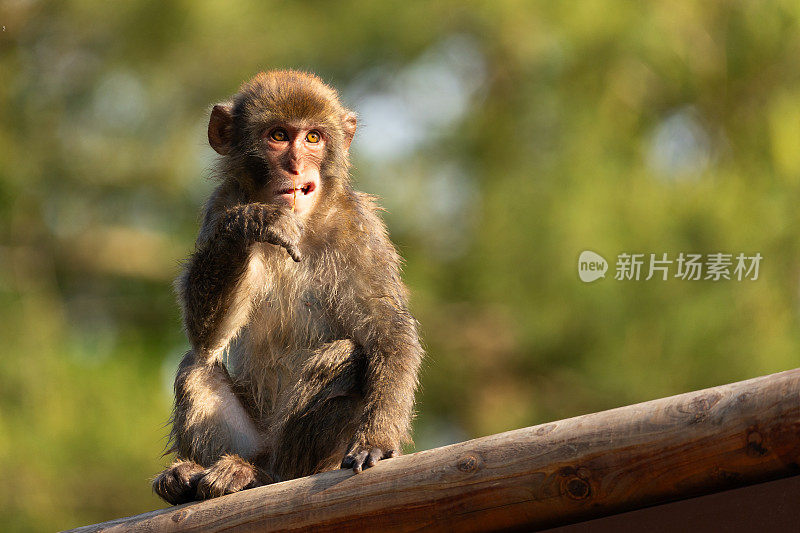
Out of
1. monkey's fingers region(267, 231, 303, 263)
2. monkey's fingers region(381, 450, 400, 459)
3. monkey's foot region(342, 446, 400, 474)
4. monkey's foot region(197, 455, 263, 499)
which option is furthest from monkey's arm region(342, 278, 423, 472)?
monkey's fingers region(267, 231, 303, 263)

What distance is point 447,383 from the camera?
947 cm

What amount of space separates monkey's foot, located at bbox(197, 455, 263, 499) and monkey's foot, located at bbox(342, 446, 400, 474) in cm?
49

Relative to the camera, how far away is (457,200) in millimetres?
9570

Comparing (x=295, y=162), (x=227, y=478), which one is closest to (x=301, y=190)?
(x=295, y=162)

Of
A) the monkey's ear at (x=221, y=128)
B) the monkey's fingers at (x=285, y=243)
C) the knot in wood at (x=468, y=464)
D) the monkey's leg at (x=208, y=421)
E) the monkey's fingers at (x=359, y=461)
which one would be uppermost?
the monkey's ear at (x=221, y=128)

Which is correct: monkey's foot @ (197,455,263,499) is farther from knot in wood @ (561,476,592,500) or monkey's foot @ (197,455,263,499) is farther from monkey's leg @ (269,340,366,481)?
knot in wood @ (561,476,592,500)

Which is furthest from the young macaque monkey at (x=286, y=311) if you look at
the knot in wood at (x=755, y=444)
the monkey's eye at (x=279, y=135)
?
the knot in wood at (x=755, y=444)

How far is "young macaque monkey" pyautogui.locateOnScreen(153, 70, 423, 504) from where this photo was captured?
4.02 m

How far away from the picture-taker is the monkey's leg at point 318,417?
13.4ft

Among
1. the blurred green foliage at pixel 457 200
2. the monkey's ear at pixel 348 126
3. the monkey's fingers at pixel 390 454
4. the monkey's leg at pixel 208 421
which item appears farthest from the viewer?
the blurred green foliage at pixel 457 200

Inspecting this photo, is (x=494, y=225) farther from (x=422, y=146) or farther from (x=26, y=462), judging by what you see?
(x=26, y=462)

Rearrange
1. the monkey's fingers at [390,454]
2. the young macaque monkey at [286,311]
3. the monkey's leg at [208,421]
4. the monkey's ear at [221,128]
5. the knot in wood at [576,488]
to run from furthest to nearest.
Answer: the monkey's ear at [221,128] → the monkey's leg at [208,421] → the young macaque monkey at [286,311] → the monkey's fingers at [390,454] → the knot in wood at [576,488]

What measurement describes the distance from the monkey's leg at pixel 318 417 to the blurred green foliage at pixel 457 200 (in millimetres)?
4138

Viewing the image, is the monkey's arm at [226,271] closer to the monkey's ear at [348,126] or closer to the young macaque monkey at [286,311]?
the young macaque monkey at [286,311]
